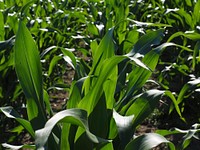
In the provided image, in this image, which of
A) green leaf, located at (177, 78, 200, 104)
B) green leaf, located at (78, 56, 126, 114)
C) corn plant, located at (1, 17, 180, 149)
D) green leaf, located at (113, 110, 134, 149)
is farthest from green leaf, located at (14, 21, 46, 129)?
green leaf, located at (177, 78, 200, 104)

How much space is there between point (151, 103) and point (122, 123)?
0.77ft

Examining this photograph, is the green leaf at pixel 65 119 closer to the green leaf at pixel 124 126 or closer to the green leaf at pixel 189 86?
the green leaf at pixel 124 126

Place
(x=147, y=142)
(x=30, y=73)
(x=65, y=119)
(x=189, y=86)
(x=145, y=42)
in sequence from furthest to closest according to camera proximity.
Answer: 1. (x=189, y=86)
2. (x=145, y=42)
3. (x=30, y=73)
4. (x=147, y=142)
5. (x=65, y=119)

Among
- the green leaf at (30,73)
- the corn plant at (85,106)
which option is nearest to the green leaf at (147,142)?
the corn plant at (85,106)

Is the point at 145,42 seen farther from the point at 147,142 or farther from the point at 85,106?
the point at 147,142

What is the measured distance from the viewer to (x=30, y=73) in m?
1.79

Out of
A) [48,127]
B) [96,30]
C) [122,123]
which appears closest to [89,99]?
[122,123]

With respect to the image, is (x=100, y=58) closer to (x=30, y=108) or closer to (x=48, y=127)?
(x=30, y=108)

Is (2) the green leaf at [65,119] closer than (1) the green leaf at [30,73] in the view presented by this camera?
Yes

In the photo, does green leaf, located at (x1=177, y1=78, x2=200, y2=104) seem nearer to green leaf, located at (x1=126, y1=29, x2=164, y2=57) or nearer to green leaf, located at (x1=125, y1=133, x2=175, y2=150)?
green leaf, located at (x1=126, y1=29, x2=164, y2=57)

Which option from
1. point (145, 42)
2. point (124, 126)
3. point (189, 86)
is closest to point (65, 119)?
point (124, 126)

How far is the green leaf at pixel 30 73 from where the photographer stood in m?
1.77

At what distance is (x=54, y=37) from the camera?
4449 mm

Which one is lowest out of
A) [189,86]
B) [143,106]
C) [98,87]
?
[189,86]
